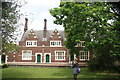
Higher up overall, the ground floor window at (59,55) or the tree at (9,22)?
the tree at (9,22)

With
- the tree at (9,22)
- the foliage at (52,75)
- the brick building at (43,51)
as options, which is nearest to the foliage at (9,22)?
the tree at (9,22)

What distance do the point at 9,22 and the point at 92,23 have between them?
693cm

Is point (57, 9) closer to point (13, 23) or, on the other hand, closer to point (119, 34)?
point (13, 23)

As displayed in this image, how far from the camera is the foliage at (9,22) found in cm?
1215

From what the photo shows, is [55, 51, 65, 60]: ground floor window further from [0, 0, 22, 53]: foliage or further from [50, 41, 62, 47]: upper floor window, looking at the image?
[0, 0, 22, 53]: foliage

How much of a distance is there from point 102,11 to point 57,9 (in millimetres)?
4669

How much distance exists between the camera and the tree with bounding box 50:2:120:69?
43.3ft

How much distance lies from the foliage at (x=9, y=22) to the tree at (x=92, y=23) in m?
4.36

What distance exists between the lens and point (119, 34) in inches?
524

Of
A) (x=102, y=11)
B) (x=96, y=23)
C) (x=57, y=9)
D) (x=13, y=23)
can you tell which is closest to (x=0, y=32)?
(x=13, y=23)

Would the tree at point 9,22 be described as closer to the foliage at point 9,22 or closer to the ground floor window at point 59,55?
the foliage at point 9,22

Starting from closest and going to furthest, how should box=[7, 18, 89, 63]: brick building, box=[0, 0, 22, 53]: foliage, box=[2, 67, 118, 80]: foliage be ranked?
box=[0, 0, 22, 53]: foliage
box=[2, 67, 118, 80]: foliage
box=[7, 18, 89, 63]: brick building

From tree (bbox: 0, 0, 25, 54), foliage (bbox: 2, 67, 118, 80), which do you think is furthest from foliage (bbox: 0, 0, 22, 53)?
foliage (bbox: 2, 67, 118, 80)

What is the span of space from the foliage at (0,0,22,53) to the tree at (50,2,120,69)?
4363 millimetres
